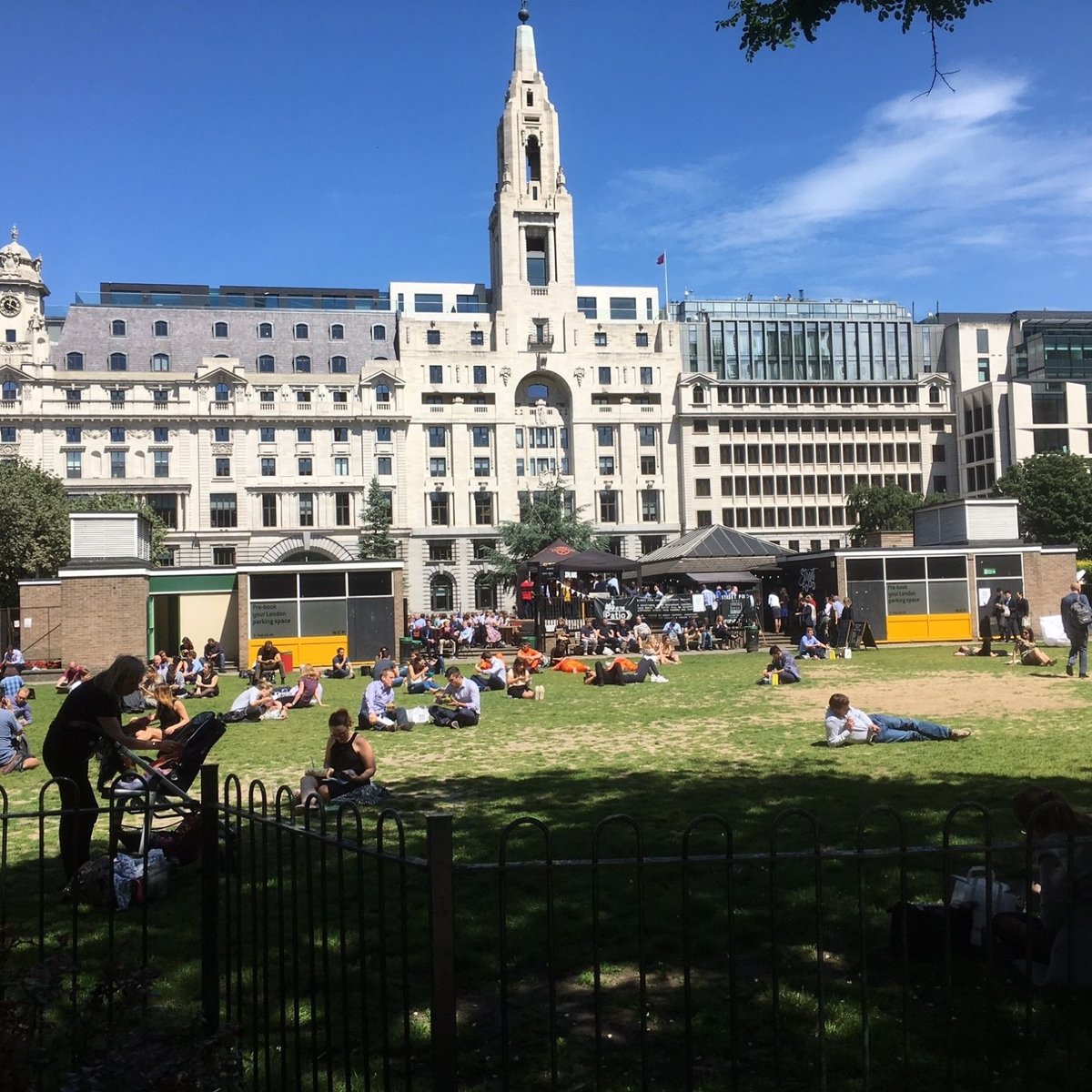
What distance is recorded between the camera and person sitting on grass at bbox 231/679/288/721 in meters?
20.1

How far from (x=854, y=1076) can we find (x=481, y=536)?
7575cm

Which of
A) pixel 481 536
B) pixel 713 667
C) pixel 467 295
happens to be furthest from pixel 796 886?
pixel 467 295

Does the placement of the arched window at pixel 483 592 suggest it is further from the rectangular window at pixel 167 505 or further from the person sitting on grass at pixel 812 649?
the person sitting on grass at pixel 812 649

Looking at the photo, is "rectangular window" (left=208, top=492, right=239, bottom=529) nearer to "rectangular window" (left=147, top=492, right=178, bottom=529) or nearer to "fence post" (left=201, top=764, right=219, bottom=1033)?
"rectangular window" (left=147, top=492, right=178, bottom=529)

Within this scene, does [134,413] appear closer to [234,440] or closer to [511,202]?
[234,440]

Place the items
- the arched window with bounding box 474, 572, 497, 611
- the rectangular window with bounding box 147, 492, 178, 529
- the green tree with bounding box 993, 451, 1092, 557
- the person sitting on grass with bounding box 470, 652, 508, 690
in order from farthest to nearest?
the arched window with bounding box 474, 572, 497, 611
the rectangular window with bounding box 147, 492, 178, 529
the green tree with bounding box 993, 451, 1092, 557
the person sitting on grass with bounding box 470, 652, 508, 690

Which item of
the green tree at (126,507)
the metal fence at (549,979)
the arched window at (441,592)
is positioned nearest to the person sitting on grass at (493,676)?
the metal fence at (549,979)

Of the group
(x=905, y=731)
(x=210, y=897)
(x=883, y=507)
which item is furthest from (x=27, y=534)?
(x=883, y=507)

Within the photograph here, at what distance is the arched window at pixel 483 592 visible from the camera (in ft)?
261

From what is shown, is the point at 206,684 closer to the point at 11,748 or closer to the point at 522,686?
the point at 522,686

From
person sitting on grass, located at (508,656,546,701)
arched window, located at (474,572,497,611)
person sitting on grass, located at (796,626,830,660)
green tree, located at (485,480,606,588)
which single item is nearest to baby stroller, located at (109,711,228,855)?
person sitting on grass, located at (508,656,546,701)

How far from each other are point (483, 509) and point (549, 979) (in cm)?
7682

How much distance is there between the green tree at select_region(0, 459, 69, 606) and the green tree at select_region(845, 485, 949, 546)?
178 ft

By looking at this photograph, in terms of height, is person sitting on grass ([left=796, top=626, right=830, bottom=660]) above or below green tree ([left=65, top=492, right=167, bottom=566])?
below
